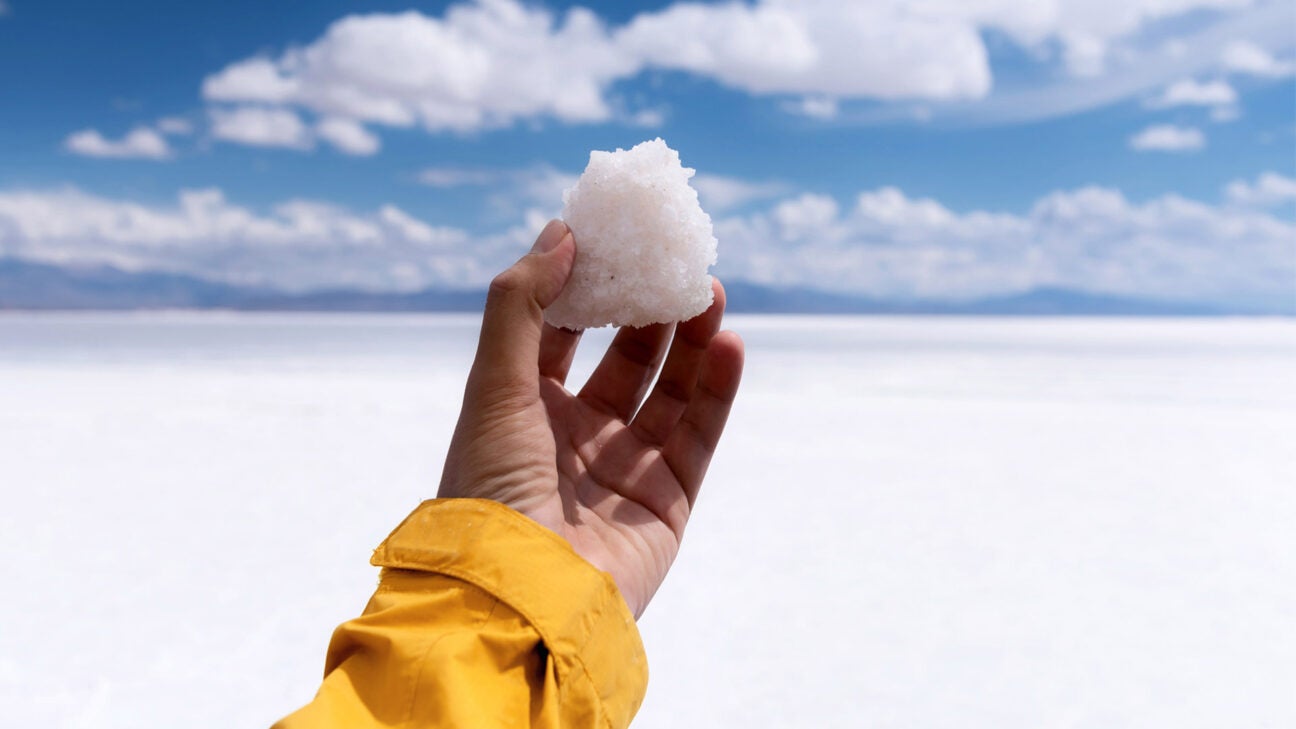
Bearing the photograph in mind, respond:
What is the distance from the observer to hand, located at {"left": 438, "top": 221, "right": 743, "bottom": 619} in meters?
1.54

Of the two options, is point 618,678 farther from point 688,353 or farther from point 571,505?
point 688,353

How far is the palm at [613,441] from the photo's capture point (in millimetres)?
1543

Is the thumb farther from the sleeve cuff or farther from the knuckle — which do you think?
the sleeve cuff

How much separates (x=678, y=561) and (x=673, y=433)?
188 centimetres

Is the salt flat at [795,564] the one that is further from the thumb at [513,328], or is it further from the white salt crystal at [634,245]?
the thumb at [513,328]

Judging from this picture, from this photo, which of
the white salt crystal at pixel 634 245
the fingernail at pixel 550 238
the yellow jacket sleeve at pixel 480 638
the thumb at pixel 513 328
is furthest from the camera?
the white salt crystal at pixel 634 245

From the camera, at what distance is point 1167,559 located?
12.7 ft

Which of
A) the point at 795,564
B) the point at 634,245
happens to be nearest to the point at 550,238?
the point at 634,245

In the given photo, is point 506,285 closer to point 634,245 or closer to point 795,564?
point 634,245

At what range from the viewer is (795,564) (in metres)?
3.74

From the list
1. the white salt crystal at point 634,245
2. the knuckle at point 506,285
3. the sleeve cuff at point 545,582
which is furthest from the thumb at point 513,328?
the white salt crystal at point 634,245

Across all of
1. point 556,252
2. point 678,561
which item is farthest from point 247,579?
point 556,252

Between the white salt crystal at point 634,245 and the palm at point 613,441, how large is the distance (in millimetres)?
103

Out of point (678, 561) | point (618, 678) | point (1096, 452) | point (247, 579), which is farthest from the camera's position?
point (1096, 452)
